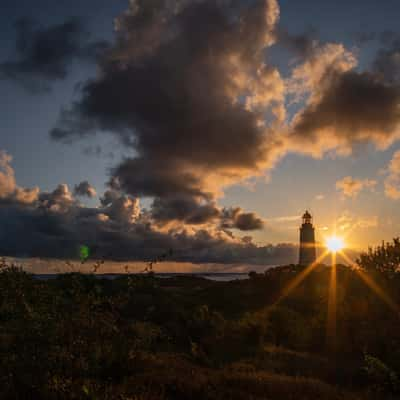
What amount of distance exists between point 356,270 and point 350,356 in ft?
49.3

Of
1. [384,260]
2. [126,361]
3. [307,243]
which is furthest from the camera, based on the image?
[307,243]

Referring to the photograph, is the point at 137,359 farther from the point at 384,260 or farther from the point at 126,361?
the point at 384,260

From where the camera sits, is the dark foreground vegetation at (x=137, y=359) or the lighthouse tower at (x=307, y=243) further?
the lighthouse tower at (x=307, y=243)

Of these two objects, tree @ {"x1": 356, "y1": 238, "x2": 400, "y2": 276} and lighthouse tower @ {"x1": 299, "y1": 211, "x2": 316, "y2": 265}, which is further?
lighthouse tower @ {"x1": 299, "y1": 211, "x2": 316, "y2": 265}

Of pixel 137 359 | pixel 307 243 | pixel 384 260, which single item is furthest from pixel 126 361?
pixel 307 243

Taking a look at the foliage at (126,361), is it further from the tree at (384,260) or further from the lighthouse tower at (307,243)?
the lighthouse tower at (307,243)

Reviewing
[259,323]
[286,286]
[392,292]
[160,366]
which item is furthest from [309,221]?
[160,366]

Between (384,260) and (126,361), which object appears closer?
(126,361)

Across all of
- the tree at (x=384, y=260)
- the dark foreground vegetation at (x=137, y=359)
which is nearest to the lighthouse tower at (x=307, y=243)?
the tree at (x=384, y=260)

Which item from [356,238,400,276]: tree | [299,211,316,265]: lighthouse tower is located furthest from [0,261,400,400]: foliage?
[299,211,316,265]: lighthouse tower

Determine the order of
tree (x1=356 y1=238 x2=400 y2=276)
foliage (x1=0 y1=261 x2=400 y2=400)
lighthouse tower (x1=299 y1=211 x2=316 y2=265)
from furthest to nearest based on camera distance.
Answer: lighthouse tower (x1=299 y1=211 x2=316 y2=265) < tree (x1=356 y1=238 x2=400 y2=276) < foliage (x1=0 y1=261 x2=400 y2=400)

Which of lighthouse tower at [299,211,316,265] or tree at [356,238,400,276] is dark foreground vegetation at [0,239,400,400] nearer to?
tree at [356,238,400,276]

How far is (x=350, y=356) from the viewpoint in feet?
54.2

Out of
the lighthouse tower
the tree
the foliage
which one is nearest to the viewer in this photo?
the foliage
